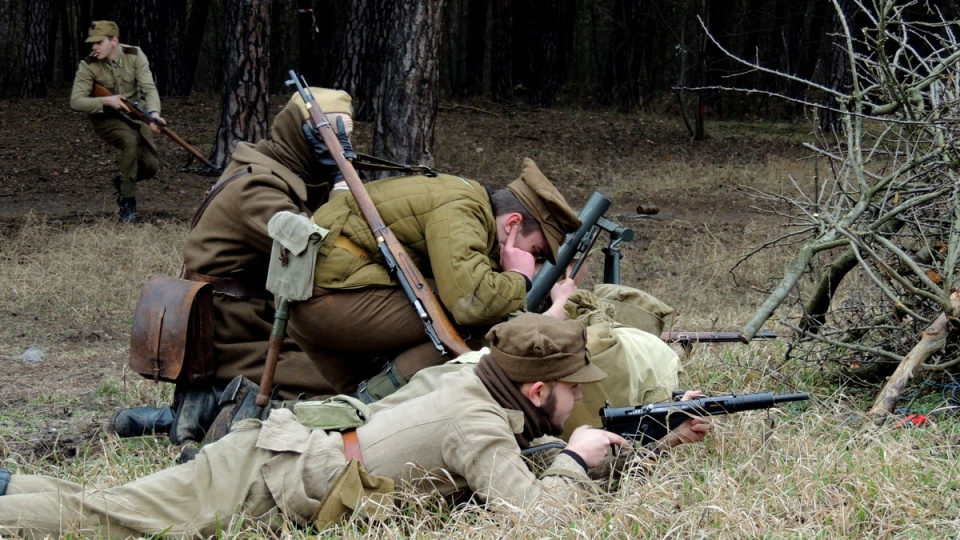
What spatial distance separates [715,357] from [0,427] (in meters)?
3.45

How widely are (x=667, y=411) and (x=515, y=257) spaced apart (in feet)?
3.77

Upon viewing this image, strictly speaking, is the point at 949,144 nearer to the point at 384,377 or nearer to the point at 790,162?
the point at 384,377

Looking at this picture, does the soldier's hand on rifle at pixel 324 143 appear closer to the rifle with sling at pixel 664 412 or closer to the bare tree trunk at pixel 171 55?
the rifle with sling at pixel 664 412

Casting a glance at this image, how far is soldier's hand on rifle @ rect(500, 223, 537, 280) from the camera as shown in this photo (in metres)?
4.84

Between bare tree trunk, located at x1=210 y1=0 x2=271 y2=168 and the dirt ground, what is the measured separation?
100 cm

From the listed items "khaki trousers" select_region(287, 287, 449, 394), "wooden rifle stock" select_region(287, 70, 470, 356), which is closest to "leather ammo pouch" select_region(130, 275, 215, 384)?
"khaki trousers" select_region(287, 287, 449, 394)

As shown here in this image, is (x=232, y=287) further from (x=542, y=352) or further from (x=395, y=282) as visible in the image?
(x=542, y=352)

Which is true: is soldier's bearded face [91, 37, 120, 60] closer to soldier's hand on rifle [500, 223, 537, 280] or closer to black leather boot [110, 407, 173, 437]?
black leather boot [110, 407, 173, 437]

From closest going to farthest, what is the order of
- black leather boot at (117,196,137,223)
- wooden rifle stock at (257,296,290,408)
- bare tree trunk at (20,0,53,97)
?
wooden rifle stock at (257,296,290,408)
black leather boot at (117,196,137,223)
bare tree trunk at (20,0,53,97)

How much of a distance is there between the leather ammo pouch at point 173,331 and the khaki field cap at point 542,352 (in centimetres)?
192

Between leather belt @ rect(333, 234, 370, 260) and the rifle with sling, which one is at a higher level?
leather belt @ rect(333, 234, 370, 260)

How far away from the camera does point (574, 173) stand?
1459 centimetres

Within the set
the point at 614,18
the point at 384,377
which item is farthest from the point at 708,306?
the point at 614,18

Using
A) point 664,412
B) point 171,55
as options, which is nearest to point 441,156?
point 171,55
